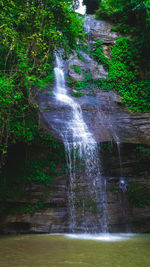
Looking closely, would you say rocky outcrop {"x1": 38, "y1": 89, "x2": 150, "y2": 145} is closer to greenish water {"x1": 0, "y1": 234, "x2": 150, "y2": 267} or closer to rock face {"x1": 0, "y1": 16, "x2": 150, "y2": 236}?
rock face {"x1": 0, "y1": 16, "x2": 150, "y2": 236}

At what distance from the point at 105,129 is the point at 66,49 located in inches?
139

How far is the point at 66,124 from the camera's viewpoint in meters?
8.91

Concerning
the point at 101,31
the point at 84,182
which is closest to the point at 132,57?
the point at 101,31

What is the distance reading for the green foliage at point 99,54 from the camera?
14280 mm

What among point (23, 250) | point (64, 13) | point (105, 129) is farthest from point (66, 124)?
point (23, 250)

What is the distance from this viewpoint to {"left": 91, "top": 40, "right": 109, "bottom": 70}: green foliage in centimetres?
1428

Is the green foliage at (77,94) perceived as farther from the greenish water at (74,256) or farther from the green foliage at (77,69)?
the greenish water at (74,256)

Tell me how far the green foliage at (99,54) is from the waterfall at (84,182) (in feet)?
23.4

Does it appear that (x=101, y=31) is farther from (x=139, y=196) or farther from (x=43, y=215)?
(x=43, y=215)

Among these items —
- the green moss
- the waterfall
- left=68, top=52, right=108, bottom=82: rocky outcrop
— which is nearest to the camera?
the waterfall

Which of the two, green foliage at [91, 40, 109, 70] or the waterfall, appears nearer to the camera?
the waterfall

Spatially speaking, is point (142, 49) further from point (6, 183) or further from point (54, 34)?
point (6, 183)

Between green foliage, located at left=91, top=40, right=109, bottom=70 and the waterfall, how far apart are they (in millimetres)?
7137

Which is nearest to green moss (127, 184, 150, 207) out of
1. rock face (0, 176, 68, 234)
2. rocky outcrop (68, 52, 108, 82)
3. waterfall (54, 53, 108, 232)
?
waterfall (54, 53, 108, 232)
